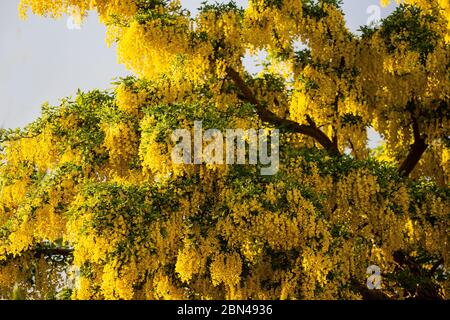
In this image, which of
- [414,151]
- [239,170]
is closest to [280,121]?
[414,151]

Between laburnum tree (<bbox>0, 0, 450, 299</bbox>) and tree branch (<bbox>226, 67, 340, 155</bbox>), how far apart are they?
0.04 meters

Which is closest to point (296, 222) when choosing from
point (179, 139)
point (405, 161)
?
point (179, 139)

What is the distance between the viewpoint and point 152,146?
1162 cm

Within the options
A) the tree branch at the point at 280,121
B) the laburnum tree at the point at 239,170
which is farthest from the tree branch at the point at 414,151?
the tree branch at the point at 280,121

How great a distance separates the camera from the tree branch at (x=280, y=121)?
49.6ft

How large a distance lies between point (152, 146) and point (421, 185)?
18.5 ft

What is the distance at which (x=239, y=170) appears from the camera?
1195 centimetres

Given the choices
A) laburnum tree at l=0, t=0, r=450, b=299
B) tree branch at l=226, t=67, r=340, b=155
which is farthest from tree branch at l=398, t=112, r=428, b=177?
tree branch at l=226, t=67, r=340, b=155

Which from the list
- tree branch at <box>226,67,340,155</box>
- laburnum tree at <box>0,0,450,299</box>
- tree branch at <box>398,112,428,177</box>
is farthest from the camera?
tree branch at <box>398,112,428,177</box>

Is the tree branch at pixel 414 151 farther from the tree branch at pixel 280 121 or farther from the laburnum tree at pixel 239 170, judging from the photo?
the tree branch at pixel 280 121

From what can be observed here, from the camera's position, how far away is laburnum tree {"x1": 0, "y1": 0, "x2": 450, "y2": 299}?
37.6 feet

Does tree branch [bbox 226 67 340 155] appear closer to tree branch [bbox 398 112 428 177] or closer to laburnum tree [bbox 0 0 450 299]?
laburnum tree [bbox 0 0 450 299]

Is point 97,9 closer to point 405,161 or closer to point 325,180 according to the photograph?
Answer: point 325,180

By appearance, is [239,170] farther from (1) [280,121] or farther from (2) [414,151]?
(2) [414,151]
